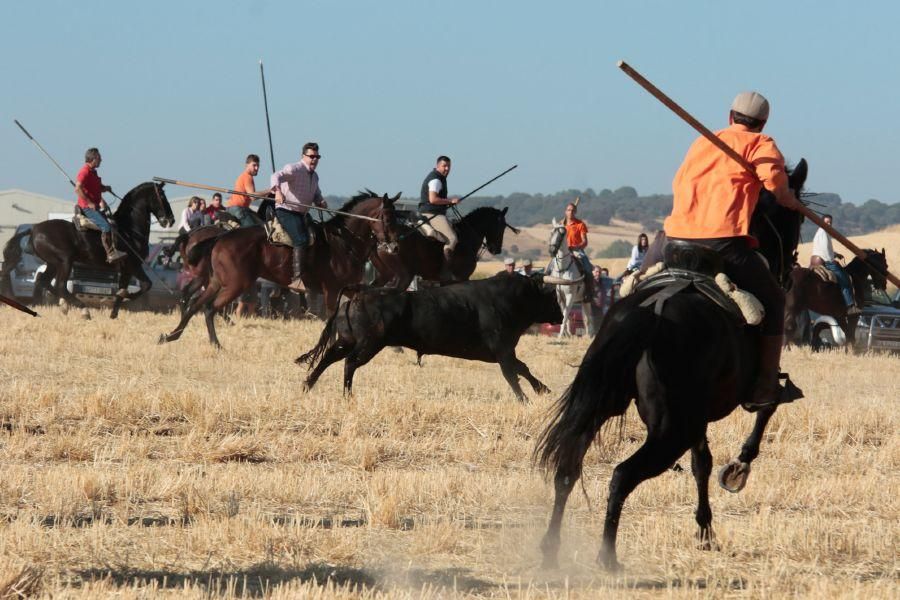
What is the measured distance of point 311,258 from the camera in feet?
57.7

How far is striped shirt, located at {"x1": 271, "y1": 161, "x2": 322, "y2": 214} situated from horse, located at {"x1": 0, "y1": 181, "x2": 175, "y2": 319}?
4264mm

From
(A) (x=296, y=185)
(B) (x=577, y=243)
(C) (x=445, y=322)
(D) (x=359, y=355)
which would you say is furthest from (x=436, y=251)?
(D) (x=359, y=355)

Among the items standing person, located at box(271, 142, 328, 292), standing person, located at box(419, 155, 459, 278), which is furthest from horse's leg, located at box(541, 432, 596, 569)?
standing person, located at box(419, 155, 459, 278)

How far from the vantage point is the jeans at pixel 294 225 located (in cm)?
1742

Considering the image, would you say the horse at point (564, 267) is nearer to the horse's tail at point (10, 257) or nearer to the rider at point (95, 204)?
the rider at point (95, 204)

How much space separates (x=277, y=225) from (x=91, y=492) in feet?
32.7

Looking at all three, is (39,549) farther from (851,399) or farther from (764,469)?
(851,399)

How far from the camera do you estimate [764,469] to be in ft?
31.8

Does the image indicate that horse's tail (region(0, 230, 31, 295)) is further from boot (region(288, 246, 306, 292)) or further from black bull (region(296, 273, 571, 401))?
black bull (region(296, 273, 571, 401))

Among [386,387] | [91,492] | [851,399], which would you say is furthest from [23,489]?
[851,399]

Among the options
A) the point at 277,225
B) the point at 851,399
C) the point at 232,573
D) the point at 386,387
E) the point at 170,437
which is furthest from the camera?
the point at 277,225

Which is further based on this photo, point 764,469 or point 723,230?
point 764,469

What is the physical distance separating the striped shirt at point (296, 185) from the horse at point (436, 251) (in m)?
1.54

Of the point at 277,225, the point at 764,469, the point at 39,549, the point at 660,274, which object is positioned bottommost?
the point at 39,549
